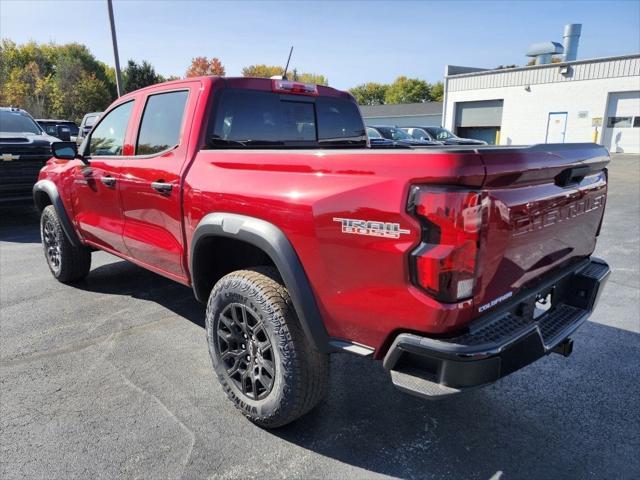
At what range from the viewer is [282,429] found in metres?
2.60

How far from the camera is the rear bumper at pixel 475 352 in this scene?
1.79 m

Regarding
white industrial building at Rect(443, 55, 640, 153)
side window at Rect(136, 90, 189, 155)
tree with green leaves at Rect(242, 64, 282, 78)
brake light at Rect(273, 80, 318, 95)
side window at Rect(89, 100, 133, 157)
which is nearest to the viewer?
side window at Rect(136, 90, 189, 155)

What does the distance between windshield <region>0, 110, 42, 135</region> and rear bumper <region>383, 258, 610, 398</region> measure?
386 inches

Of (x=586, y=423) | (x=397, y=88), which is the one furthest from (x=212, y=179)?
(x=397, y=88)

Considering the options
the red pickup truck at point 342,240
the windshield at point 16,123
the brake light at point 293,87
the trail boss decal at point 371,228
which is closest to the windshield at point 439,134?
the windshield at point 16,123

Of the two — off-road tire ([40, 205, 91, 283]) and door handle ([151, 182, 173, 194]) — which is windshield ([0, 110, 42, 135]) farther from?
door handle ([151, 182, 173, 194])

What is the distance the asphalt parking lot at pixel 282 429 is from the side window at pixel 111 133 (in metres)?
1.50

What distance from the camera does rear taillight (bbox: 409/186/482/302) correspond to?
172 centimetres

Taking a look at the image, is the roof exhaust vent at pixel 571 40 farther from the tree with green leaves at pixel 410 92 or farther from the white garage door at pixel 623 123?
the tree with green leaves at pixel 410 92

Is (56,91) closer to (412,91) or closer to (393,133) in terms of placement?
(393,133)

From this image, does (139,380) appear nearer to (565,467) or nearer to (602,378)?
(565,467)

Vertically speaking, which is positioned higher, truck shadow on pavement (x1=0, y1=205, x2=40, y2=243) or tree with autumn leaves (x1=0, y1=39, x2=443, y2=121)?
tree with autumn leaves (x1=0, y1=39, x2=443, y2=121)

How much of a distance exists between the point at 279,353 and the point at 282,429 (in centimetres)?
56

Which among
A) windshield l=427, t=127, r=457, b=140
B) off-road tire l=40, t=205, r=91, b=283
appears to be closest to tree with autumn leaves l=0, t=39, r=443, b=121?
windshield l=427, t=127, r=457, b=140
